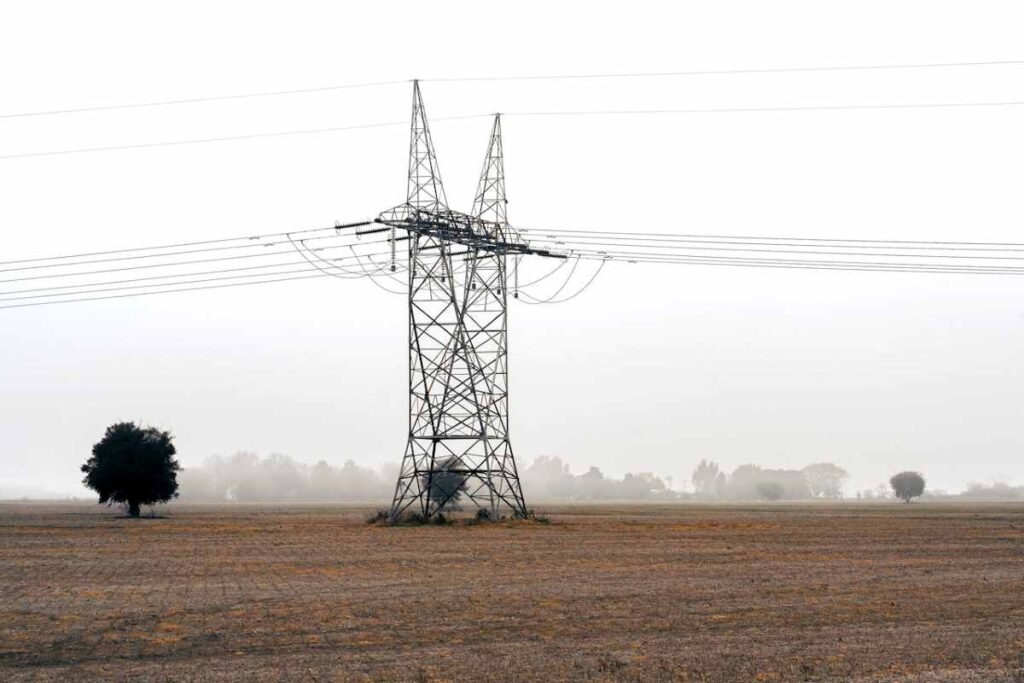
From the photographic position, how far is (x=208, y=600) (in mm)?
27562

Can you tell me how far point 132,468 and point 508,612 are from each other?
2690 inches

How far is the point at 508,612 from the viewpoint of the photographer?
1008 inches

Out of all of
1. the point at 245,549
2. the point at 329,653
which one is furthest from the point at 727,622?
the point at 245,549

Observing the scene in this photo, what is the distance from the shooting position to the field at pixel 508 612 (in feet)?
62.6

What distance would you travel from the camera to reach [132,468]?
8706cm

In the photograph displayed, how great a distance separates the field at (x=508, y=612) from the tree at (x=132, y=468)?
40521 mm

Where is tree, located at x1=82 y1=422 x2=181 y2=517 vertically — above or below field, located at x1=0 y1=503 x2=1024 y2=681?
above

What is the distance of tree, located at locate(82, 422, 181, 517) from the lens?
87.2 meters

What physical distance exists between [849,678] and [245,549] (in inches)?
1275

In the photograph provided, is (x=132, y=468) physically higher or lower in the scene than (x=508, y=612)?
higher

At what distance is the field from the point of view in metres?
19.1

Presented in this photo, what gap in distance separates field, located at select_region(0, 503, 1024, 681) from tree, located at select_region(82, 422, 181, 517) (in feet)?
133

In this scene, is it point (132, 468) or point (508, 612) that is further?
point (132, 468)

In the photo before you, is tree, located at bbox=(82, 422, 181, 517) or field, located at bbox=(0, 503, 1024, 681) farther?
tree, located at bbox=(82, 422, 181, 517)
